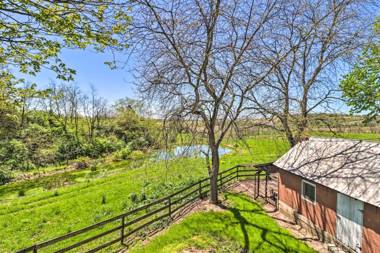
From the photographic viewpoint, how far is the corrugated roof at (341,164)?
8195 millimetres

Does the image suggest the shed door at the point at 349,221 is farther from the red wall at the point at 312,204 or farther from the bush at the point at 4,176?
the bush at the point at 4,176

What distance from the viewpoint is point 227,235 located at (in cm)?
975

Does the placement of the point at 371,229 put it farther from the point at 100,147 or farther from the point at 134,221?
the point at 100,147

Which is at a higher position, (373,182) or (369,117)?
(369,117)

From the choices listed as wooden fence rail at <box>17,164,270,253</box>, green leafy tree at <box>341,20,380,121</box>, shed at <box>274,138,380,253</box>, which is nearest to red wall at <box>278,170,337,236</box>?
shed at <box>274,138,380,253</box>

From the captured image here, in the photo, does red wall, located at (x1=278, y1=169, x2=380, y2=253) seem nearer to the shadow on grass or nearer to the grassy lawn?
the shadow on grass

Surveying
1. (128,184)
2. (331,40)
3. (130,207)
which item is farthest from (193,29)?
(128,184)

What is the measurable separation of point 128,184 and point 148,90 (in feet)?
35.4

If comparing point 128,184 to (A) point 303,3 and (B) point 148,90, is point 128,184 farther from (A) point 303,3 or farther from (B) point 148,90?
(A) point 303,3

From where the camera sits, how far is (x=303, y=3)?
11.9 metres

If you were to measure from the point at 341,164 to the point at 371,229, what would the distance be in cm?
286

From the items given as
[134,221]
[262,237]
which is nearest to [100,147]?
[134,221]

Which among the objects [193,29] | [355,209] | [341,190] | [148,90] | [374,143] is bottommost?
[355,209]

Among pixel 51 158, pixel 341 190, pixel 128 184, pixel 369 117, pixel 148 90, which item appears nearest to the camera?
pixel 341 190
